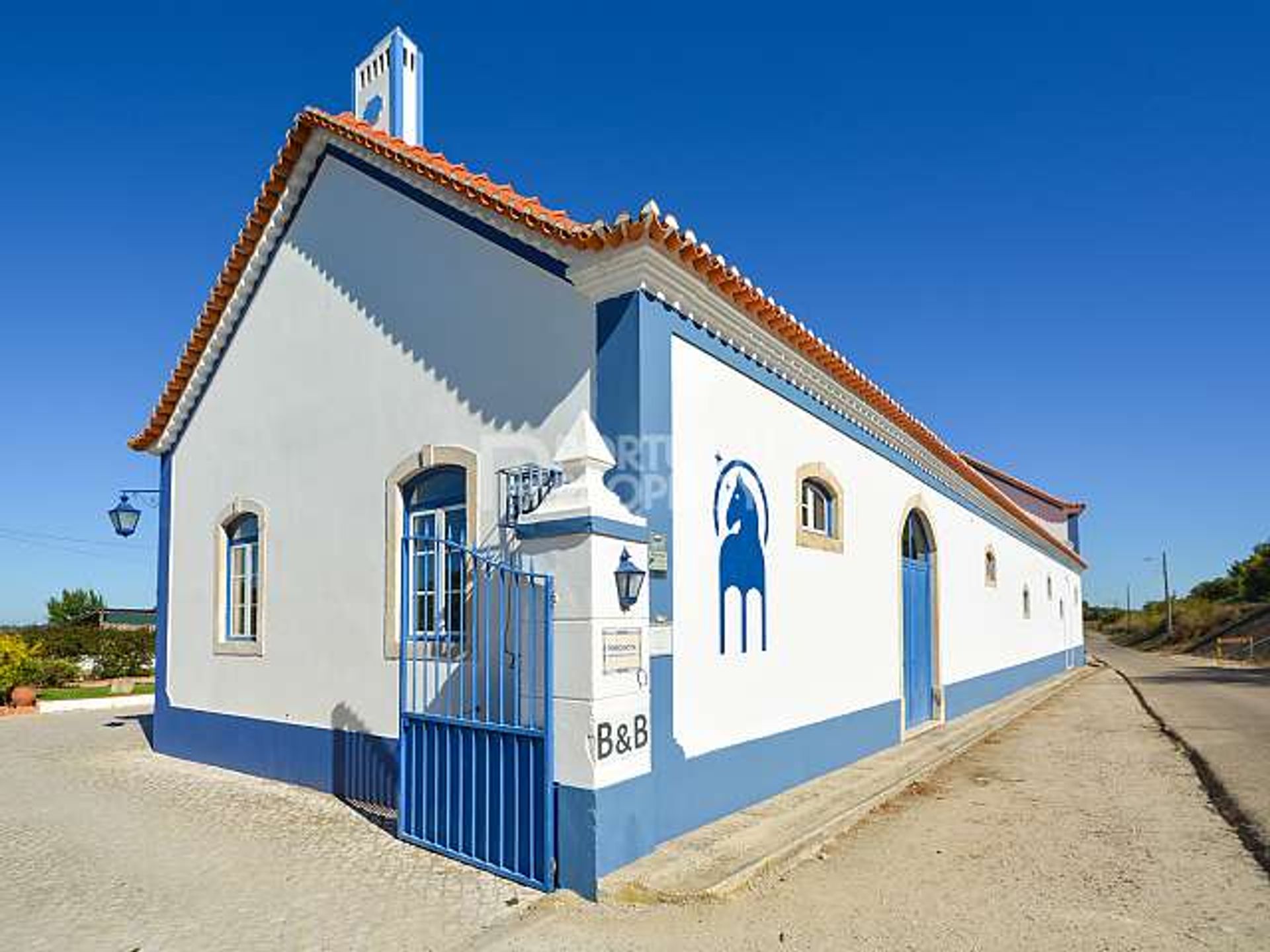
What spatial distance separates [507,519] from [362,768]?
2.74 metres

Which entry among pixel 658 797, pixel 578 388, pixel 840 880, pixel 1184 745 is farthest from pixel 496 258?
pixel 1184 745

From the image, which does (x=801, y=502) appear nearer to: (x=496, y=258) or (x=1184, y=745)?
(x=496, y=258)

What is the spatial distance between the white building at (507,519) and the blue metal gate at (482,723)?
2 cm

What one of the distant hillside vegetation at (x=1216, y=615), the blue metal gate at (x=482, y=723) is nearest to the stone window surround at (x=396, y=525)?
the blue metal gate at (x=482, y=723)

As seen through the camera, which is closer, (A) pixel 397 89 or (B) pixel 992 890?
(B) pixel 992 890

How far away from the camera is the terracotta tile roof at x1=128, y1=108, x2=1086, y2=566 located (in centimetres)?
600

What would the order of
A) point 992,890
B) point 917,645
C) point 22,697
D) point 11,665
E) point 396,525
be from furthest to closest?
point 11,665 < point 22,697 < point 917,645 < point 396,525 < point 992,890

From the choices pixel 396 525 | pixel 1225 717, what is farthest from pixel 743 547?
pixel 1225 717

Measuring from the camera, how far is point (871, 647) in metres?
9.83

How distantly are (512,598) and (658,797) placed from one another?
5.24 ft

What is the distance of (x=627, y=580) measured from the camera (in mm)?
5555

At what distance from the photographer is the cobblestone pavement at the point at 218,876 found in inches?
189

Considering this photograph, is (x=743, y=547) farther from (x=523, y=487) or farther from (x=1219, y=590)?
(x=1219, y=590)

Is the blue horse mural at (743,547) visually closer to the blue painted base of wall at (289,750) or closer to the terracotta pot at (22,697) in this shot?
the blue painted base of wall at (289,750)
